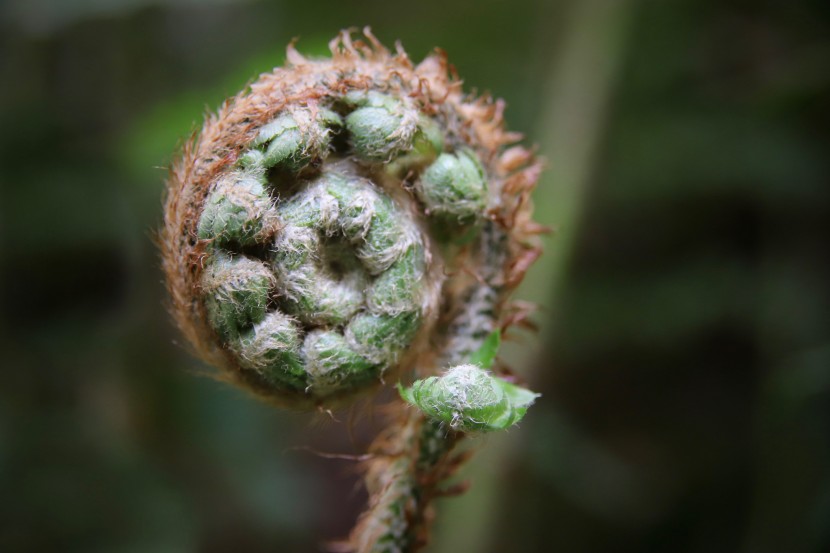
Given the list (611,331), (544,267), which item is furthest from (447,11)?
(611,331)

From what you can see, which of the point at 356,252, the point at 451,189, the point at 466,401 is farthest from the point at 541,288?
the point at 466,401

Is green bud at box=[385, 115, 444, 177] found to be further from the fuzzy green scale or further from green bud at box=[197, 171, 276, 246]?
green bud at box=[197, 171, 276, 246]

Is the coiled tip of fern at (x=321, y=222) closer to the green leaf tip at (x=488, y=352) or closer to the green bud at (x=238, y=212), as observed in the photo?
the green bud at (x=238, y=212)

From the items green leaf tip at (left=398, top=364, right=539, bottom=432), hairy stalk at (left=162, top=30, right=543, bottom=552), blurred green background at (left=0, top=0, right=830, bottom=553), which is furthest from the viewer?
blurred green background at (left=0, top=0, right=830, bottom=553)

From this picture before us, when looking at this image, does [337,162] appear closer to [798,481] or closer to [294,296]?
[294,296]

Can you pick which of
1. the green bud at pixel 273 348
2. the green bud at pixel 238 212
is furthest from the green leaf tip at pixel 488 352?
the green bud at pixel 238 212

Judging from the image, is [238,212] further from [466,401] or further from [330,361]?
[466,401]

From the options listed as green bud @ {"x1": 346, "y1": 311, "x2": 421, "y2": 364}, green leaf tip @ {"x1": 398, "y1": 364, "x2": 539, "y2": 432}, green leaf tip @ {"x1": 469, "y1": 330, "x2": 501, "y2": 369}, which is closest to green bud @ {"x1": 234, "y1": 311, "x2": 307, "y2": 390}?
green bud @ {"x1": 346, "y1": 311, "x2": 421, "y2": 364}
